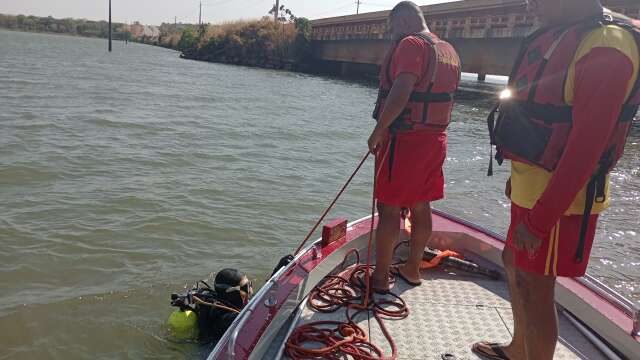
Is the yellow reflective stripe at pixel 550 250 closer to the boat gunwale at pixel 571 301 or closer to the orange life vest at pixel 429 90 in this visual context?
the boat gunwale at pixel 571 301

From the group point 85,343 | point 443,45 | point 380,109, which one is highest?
point 443,45

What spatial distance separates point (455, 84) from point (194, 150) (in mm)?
8247

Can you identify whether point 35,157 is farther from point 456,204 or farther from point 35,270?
point 456,204

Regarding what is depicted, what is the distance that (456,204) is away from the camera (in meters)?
9.48

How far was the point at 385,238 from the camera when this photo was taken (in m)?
3.64

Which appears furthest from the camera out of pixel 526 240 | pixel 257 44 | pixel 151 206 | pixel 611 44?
pixel 257 44

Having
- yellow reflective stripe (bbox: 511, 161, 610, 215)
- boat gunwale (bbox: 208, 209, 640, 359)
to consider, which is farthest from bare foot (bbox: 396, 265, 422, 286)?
yellow reflective stripe (bbox: 511, 161, 610, 215)

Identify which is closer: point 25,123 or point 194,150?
point 194,150

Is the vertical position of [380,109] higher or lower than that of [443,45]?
lower

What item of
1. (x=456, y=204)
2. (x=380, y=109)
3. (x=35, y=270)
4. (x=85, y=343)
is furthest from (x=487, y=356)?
(x=456, y=204)

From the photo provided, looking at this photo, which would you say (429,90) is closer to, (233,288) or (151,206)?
(233,288)

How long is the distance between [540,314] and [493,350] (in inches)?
31.4

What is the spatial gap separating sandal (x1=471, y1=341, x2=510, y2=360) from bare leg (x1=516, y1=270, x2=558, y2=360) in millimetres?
619

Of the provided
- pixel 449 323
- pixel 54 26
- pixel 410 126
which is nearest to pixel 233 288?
pixel 449 323
